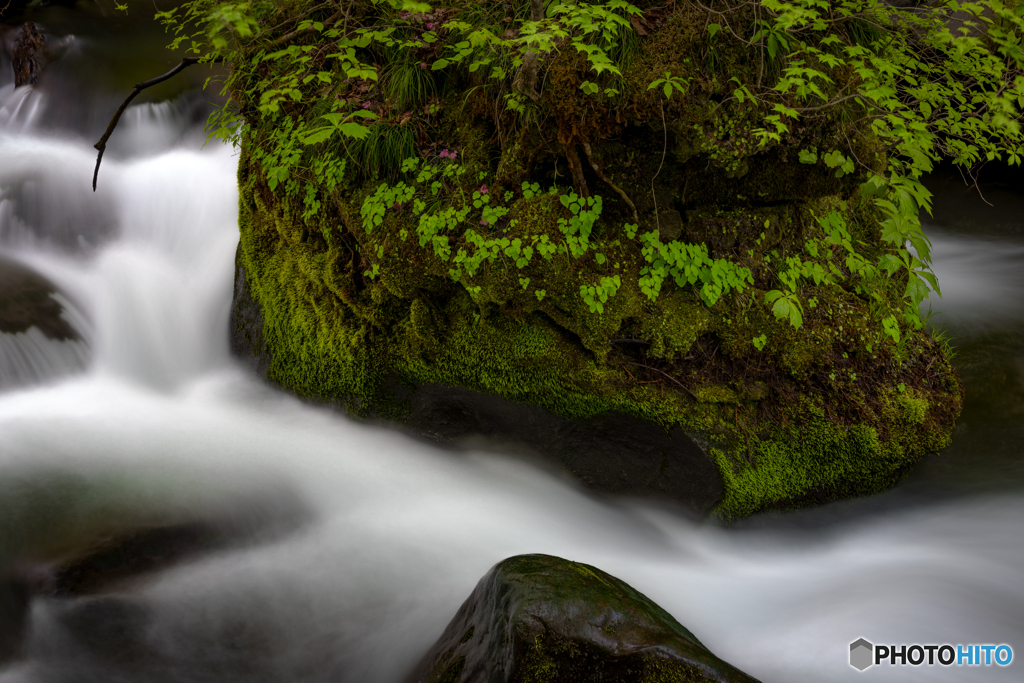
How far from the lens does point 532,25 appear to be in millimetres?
2547

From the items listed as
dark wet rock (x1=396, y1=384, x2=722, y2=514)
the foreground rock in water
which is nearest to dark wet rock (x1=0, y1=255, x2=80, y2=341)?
dark wet rock (x1=396, y1=384, x2=722, y2=514)

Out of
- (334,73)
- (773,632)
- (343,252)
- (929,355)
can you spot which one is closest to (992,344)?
(929,355)

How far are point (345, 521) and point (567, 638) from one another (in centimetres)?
174

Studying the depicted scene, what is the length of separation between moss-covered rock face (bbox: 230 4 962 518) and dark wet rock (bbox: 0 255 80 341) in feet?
8.59

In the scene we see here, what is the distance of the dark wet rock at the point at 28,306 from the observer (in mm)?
4059

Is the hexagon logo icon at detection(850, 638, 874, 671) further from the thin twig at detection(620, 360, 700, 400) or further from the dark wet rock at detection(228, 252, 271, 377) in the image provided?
the dark wet rock at detection(228, 252, 271, 377)

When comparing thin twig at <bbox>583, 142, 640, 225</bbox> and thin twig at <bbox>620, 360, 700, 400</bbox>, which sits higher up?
thin twig at <bbox>583, 142, 640, 225</bbox>

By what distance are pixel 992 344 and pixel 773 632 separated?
3.00m

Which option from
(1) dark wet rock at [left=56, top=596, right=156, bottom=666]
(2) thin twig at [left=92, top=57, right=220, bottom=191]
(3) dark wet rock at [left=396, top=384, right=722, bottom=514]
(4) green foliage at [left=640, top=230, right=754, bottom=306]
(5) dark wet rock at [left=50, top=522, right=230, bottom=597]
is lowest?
(3) dark wet rock at [left=396, top=384, right=722, bottom=514]

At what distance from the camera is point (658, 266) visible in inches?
122

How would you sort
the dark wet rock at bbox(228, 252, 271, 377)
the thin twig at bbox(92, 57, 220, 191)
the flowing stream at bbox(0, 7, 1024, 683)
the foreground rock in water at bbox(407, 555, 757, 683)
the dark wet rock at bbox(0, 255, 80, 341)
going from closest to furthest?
the foreground rock in water at bbox(407, 555, 757, 683), the flowing stream at bbox(0, 7, 1024, 683), the thin twig at bbox(92, 57, 220, 191), the dark wet rock at bbox(0, 255, 80, 341), the dark wet rock at bbox(228, 252, 271, 377)

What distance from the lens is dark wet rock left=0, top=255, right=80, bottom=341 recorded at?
406 cm

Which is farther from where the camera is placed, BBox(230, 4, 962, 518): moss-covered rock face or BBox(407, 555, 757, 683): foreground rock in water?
BBox(230, 4, 962, 518): moss-covered rock face

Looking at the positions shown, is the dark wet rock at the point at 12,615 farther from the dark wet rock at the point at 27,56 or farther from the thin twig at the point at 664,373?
the dark wet rock at the point at 27,56
